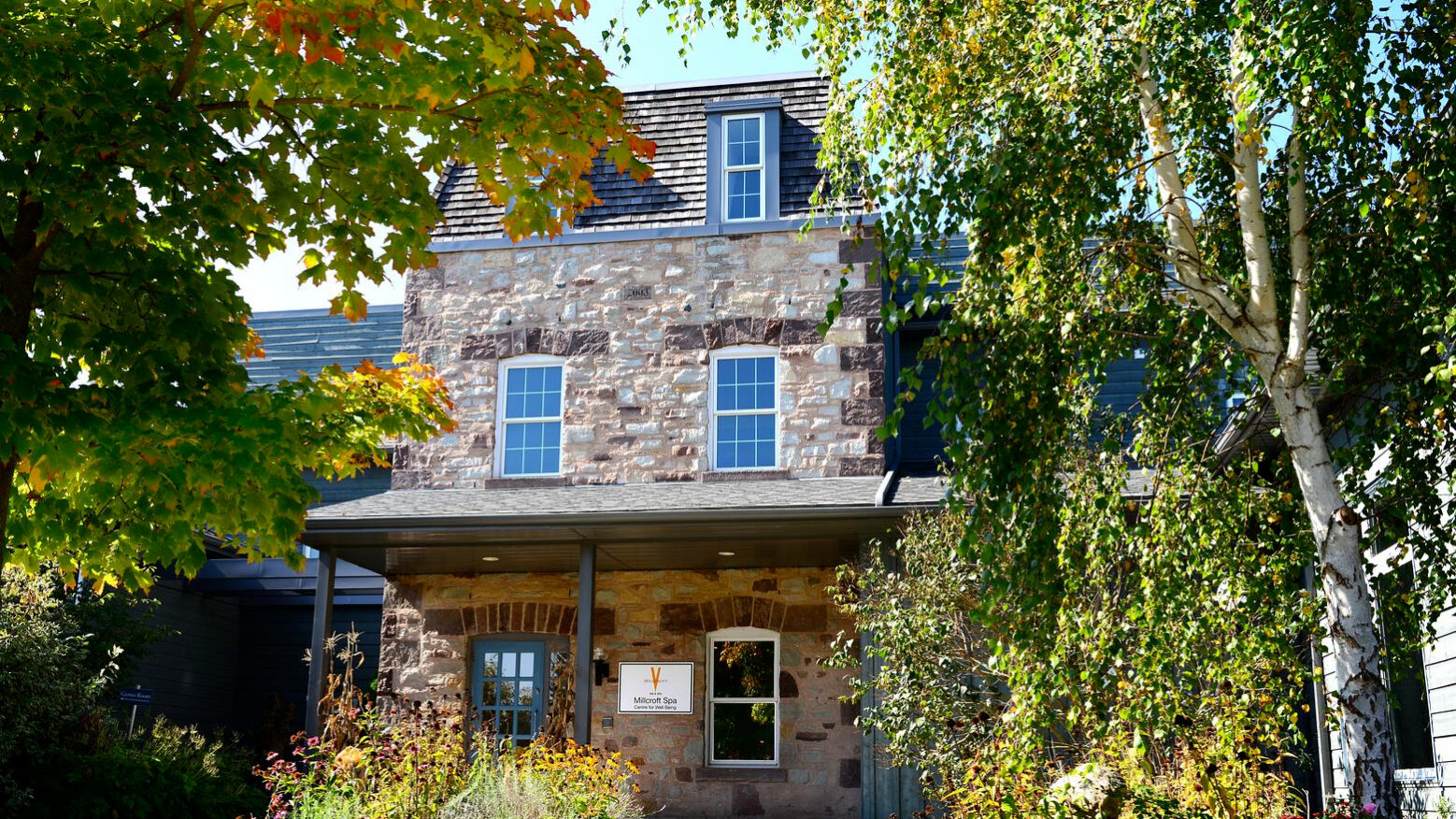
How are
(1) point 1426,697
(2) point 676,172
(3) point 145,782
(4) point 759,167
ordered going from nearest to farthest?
(1) point 1426,697
(3) point 145,782
(4) point 759,167
(2) point 676,172

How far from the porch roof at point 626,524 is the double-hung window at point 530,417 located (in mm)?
430

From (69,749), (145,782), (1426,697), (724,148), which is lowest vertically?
(145,782)

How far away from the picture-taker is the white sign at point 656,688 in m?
13.4

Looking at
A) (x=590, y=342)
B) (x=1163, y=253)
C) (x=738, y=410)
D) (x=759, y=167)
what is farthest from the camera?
(x=759, y=167)

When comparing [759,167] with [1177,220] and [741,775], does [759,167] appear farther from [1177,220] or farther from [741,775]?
[1177,220]

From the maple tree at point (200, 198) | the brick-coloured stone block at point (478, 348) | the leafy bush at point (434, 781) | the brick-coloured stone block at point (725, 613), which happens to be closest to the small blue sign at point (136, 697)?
the leafy bush at point (434, 781)

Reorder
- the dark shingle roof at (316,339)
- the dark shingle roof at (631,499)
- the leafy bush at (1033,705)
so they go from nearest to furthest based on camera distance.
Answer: the leafy bush at (1033,705) → the dark shingle roof at (631,499) → the dark shingle roof at (316,339)

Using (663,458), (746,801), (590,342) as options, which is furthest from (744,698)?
(590,342)

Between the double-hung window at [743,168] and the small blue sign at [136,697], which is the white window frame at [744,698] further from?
the small blue sign at [136,697]

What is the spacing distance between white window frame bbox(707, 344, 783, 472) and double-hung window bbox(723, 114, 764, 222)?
152 centimetres

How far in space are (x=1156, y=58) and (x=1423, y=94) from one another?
108 centimetres

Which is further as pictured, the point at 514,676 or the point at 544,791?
the point at 514,676

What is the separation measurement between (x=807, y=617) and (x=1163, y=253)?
7.86 metres

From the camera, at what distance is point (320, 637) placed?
1284 cm
